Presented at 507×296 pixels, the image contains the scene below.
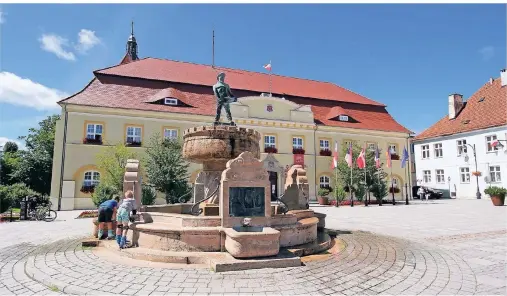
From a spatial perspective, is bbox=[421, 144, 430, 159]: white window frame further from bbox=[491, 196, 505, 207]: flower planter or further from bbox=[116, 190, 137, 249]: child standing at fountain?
bbox=[116, 190, 137, 249]: child standing at fountain

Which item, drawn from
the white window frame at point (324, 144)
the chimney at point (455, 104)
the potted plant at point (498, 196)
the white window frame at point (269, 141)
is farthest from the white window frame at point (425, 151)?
the white window frame at point (269, 141)

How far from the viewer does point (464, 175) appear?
3275 centimetres

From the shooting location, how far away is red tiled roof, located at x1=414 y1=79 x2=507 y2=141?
3008cm

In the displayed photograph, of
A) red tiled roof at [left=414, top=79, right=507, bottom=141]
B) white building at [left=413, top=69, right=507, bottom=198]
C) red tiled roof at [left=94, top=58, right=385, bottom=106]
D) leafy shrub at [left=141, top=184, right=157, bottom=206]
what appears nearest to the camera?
leafy shrub at [left=141, top=184, right=157, bottom=206]

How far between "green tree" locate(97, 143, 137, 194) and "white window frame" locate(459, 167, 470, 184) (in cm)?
3252

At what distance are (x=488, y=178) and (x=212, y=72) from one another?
29.1m

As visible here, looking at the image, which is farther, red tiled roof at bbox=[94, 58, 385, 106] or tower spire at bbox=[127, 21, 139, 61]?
tower spire at bbox=[127, 21, 139, 61]

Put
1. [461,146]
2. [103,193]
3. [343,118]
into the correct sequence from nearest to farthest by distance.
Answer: [103,193], [343,118], [461,146]

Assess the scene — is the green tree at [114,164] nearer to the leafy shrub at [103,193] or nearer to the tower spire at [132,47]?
the leafy shrub at [103,193]

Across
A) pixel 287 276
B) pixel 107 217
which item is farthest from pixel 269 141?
pixel 287 276

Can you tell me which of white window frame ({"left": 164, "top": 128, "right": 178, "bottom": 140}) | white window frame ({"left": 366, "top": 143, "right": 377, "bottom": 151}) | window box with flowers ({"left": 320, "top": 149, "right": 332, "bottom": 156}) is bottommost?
window box with flowers ({"left": 320, "top": 149, "right": 332, "bottom": 156})

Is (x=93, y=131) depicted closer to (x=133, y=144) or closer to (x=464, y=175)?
(x=133, y=144)

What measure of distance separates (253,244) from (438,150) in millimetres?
36939

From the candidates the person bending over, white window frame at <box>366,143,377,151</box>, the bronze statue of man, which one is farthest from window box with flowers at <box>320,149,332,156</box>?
the person bending over
